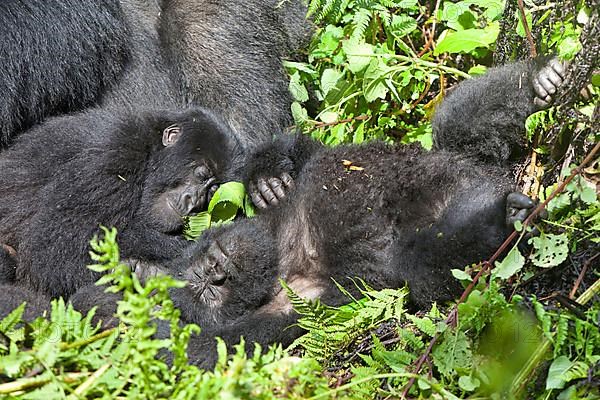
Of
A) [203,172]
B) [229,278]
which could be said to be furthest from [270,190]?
[229,278]

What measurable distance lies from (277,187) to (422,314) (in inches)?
30.2

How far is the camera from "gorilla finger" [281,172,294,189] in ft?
9.50

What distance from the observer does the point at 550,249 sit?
2127 mm

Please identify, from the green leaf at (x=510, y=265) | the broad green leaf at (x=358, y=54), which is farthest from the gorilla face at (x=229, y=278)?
the broad green leaf at (x=358, y=54)

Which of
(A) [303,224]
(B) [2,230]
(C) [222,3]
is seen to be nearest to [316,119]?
(C) [222,3]

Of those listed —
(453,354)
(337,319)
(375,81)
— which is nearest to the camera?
(453,354)

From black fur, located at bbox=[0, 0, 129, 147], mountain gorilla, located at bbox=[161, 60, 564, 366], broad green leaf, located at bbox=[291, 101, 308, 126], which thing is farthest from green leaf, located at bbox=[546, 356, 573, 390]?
black fur, located at bbox=[0, 0, 129, 147]

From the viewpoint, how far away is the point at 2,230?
2725 mm

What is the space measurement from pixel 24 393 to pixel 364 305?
3.61 ft

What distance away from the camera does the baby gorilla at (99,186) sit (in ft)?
8.58

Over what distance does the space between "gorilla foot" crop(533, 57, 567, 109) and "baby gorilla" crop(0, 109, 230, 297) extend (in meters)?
1.17

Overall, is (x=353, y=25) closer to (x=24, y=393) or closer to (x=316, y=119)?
(x=316, y=119)

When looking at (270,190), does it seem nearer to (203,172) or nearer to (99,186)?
(203,172)

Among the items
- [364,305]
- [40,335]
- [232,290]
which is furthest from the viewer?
[232,290]
